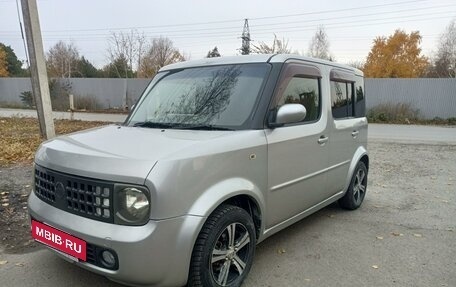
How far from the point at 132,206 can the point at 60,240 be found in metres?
0.71

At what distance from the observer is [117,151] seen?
2613 millimetres

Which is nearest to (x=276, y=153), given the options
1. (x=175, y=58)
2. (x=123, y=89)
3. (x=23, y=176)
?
(x=23, y=176)

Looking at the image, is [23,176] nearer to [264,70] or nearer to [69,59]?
[264,70]

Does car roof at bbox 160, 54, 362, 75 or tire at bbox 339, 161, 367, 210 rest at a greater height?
car roof at bbox 160, 54, 362, 75

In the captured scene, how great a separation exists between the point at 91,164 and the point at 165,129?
862 millimetres

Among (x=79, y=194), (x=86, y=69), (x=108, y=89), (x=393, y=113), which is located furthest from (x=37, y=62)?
(x=86, y=69)

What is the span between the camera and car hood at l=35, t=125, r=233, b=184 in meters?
2.41

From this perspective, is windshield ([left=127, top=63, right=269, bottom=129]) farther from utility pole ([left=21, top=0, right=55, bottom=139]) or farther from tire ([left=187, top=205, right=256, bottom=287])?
utility pole ([left=21, top=0, right=55, bottom=139])

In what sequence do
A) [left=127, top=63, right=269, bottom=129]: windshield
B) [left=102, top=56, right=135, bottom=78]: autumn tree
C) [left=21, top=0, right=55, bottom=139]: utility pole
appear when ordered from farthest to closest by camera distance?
[left=102, top=56, right=135, bottom=78]: autumn tree
[left=21, top=0, right=55, bottom=139]: utility pole
[left=127, top=63, right=269, bottom=129]: windshield

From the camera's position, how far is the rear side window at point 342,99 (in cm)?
443

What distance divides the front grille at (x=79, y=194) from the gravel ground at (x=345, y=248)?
0.80m

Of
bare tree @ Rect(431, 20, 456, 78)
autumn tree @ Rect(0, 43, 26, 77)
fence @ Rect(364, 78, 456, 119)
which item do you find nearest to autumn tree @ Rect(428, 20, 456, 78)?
bare tree @ Rect(431, 20, 456, 78)

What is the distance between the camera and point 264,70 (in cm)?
346

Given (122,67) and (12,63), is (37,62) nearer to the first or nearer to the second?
(122,67)
